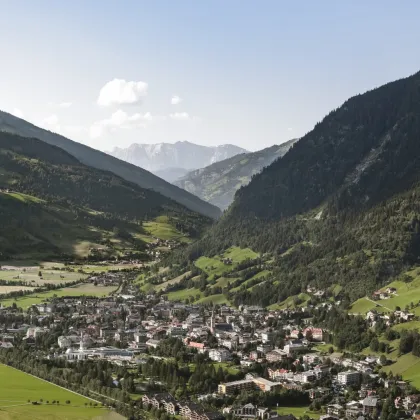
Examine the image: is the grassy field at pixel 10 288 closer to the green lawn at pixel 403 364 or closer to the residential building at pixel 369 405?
the green lawn at pixel 403 364

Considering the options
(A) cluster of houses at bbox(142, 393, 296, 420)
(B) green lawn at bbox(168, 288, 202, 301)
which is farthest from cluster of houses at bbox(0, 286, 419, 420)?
(B) green lawn at bbox(168, 288, 202, 301)

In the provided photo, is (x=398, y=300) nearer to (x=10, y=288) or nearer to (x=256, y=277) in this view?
(x=256, y=277)

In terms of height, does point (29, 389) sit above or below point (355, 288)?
below

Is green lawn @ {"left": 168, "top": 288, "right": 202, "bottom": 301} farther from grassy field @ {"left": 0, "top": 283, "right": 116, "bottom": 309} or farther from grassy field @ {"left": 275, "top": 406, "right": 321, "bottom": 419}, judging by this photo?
grassy field @ {"left": 275, "top": 406, "right": 321, "bottom": 419}

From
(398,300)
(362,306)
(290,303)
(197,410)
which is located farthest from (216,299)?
(197,410)

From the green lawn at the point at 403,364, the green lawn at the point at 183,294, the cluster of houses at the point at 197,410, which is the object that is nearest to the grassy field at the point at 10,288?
the green lawn at the point at 183,294

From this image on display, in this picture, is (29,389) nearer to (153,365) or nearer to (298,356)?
(153,365)

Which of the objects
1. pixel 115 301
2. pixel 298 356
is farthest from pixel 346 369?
pixel 115 301
